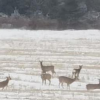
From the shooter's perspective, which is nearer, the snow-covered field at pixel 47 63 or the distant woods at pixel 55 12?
the snow-covered field at pixel 47 63

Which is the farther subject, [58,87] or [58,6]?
[58,6]

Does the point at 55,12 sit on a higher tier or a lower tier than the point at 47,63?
higher

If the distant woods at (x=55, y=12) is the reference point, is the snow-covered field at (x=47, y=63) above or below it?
below

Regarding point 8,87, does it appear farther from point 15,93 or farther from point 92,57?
point 92,57

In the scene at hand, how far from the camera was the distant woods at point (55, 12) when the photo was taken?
62.4 meters

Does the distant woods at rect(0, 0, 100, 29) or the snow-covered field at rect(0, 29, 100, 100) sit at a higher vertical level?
the distant woods at rect(0, 0, 100, 29)

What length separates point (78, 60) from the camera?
26703 mm

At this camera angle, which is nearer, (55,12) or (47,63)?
(47,63)

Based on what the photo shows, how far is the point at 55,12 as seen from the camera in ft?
221

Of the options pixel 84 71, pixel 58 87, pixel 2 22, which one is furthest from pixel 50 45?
pixel 2 22

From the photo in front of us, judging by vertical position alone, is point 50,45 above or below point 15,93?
above

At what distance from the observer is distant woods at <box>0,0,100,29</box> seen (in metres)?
62.4

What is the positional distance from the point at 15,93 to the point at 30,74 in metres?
4.73

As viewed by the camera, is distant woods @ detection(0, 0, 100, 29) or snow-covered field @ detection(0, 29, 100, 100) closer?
snow-covered field @ detection(0, 29, 100, 100)
